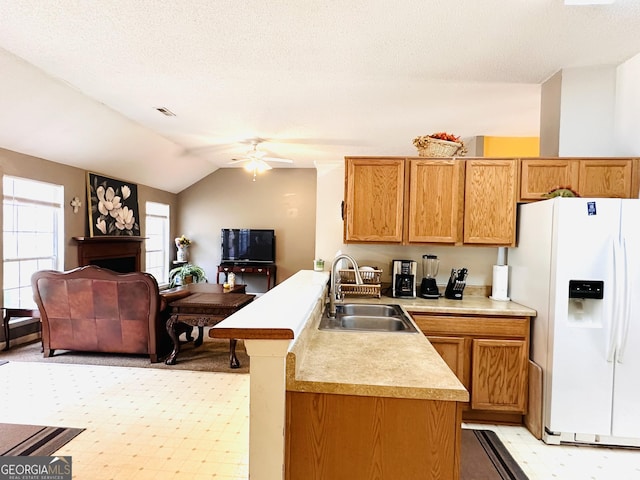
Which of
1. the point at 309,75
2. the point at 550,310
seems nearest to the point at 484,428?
the point at 550,310

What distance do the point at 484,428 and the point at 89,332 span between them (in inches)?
150

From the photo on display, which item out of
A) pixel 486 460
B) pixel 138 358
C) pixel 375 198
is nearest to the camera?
pixel 486 460

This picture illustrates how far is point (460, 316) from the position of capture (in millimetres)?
2568

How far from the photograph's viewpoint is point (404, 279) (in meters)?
3.01

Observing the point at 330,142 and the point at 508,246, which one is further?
the point at 330,142

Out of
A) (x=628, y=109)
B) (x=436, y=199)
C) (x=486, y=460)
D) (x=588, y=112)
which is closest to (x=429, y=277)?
(x=436, y=199)

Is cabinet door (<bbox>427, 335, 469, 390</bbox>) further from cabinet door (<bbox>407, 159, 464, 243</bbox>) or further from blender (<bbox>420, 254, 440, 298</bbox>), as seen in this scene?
cabinet door (<bbox>407, 159, 464, 243</bbox>)

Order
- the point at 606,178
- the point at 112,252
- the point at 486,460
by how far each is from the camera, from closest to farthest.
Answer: the point at 486,460, the point at 606,178, the point at 112,252

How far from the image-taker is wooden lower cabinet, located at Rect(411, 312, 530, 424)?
2.49 meters

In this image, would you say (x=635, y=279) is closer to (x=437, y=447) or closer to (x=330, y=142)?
(x=437, y=447)

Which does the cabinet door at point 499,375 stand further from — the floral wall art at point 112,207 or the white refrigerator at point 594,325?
the floral wall art at point 112,207

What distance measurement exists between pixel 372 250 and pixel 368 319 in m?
1.09

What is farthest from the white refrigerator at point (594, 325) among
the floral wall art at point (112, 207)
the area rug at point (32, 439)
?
the floral wall art at point (112, 207)

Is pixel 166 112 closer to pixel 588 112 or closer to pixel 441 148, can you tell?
pixel 441 148
